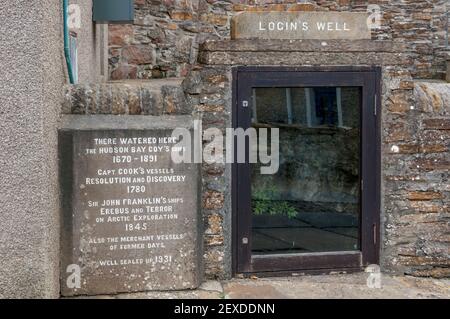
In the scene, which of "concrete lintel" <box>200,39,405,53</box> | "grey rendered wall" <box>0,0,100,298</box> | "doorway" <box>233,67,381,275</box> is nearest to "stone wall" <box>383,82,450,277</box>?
"doorway" <box>233,67,381,275</box>

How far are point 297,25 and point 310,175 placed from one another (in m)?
3.48

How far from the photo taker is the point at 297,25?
4141mm

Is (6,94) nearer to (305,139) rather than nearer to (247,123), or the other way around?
(247,123)

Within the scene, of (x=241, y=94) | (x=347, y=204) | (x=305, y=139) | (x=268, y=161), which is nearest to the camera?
(x=241, y=94)

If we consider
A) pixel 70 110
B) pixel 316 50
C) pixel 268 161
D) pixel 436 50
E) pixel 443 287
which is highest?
pixel 436 50

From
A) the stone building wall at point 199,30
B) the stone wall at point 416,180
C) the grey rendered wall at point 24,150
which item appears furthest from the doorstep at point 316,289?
the stone building wall at point 199,30

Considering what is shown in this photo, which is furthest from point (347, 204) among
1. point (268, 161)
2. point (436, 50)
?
point (436, 50)

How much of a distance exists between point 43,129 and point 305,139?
4533mm

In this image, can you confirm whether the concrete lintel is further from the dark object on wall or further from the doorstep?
the dark object on wall

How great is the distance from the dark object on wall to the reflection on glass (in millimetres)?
1563

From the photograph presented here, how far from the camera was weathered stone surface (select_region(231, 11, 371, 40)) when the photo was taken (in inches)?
162

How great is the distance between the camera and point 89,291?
3.79 m

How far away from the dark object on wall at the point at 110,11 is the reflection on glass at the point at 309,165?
1563mm

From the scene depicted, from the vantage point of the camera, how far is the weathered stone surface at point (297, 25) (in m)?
4.12
